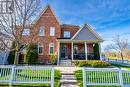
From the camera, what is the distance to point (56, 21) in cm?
2367

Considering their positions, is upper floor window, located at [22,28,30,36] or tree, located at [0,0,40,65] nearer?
tree, located at [0,0,40,65]

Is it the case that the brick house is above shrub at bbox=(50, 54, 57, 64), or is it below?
above

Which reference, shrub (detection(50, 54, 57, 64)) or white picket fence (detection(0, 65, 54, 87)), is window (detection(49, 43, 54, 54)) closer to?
shrub (detection(50, 54, 57, 64))

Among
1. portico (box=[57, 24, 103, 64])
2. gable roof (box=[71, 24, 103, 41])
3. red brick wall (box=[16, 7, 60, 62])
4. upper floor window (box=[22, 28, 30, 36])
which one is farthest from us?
red brick wall (box=[16, 7, 60, 62])

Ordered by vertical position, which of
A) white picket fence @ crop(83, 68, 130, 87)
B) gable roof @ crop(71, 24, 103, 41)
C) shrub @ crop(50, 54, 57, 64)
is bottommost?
white picket fence @ crop(83, 68, 130, 87)

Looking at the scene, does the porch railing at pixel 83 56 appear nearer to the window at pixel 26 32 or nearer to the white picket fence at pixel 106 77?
the window at pixel 26 32

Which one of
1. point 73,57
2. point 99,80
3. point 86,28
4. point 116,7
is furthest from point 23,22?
point 86,28

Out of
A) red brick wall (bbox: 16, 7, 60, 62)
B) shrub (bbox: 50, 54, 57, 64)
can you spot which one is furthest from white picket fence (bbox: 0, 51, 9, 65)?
shrub (bbox: 50, 54, 57, 64)

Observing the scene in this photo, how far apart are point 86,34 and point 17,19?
13457 millimetres

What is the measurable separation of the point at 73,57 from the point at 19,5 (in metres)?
13.0

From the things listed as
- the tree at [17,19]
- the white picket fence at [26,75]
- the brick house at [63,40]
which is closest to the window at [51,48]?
the brick house at [63,40]

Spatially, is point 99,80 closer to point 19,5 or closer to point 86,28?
point 19,5

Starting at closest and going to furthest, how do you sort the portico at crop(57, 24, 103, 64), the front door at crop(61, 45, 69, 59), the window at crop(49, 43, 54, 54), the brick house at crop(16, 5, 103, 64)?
1. the portico at crop(57, 24, 103, 64)
2. the brick house at crop(16, 5, 103, 64)
3. the window at crop(49, 43, 54, 54)
4. the front door at crop(61, 45, 69, 59)

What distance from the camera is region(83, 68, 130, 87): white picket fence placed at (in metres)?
7.62
